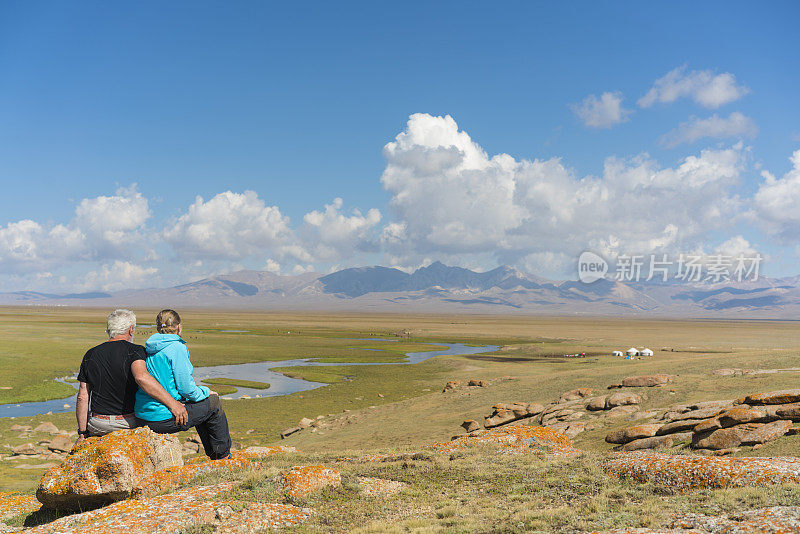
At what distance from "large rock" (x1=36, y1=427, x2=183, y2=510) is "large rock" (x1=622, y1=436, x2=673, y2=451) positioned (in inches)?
599


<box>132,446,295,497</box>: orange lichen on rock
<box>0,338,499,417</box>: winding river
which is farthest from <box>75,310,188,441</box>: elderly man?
<box>0,338,499,417</box>: winding river

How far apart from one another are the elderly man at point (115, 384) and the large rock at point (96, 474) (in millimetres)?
357

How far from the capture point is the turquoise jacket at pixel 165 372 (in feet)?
32.4

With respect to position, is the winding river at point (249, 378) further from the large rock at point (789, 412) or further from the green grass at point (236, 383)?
the large rock at point (789, 412)

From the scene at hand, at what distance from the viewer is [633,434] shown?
1750cm

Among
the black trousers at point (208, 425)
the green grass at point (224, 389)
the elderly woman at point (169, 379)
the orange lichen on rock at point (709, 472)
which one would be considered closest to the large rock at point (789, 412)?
the orange lichen on rock at point (709, 472)

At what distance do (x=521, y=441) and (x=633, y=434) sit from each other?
14.5 ft

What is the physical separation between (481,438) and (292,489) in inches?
335

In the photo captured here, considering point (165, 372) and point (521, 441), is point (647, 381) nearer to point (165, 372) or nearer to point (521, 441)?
point (521, 441)

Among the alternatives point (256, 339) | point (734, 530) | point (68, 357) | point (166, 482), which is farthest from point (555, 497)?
point (256, 339)

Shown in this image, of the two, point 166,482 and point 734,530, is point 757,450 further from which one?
point 166,482

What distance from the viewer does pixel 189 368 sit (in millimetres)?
10336

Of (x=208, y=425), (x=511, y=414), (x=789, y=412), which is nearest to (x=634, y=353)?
(x=511, y=414)

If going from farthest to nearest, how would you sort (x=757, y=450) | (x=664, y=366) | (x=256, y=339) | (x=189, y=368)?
(x=256, y=339) < (x=664, y=366) < (x=757, y=450) < (x=189, y=368)
